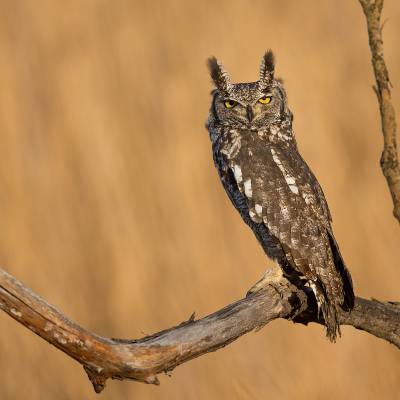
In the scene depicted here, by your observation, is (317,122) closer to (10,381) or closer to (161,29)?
(161,29)

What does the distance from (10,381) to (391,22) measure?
7.18 ft

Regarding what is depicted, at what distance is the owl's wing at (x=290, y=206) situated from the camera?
250 cm

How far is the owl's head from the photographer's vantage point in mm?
2799

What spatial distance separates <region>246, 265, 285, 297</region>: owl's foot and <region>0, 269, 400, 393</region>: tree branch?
6.0 inches

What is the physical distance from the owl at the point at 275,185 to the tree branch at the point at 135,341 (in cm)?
29

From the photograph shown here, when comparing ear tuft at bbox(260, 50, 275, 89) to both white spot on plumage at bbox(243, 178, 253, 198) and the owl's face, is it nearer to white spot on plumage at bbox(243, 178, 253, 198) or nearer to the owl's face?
the owl's face

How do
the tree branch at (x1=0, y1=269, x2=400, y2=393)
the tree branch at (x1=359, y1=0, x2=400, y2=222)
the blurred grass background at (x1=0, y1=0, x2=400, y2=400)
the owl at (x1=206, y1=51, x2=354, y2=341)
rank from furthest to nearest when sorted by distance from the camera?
the blurred grass background at (x1=0, y1=0, x2=400, y2=400)
the owl at (x1=206, y1=51, x2=354, y2=341)
the tree branch at (x1=359, y1=0, x2=400, y2=222)
the tree branch at (x1=0, y1=269, x2=400, y2=393)

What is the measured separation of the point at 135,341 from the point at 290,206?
3.24 feet

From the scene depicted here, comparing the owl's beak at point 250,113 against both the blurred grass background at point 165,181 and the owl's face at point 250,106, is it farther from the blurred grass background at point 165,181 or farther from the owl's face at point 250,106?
the blurred grass background at point 165,181

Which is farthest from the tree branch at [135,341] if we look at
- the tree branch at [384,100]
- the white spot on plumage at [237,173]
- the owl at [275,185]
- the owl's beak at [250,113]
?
the owl's beak at [250,113]

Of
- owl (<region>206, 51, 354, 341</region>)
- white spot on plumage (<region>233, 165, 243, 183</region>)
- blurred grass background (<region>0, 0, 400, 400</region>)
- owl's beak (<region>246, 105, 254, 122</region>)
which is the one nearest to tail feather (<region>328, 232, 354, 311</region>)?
owl (<region>206, 51, 354, 341</region>)

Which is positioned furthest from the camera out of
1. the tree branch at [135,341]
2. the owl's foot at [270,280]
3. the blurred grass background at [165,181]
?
the blurred grass background at [165,181]

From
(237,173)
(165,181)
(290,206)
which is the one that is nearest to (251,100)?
(237,173)

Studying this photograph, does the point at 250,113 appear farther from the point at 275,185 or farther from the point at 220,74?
the point at 275,185
